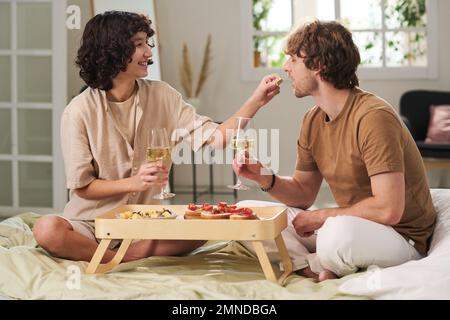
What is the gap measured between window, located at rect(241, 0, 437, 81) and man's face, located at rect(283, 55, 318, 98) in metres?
3.95

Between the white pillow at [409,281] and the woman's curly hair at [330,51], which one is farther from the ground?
the woman's curly hair at [330,51]

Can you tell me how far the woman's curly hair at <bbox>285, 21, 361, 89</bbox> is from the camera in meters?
2.58

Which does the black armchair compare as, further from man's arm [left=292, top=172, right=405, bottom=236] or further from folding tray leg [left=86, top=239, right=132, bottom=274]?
folding tray leg [left=86, top=239, right=132, bottom=274]

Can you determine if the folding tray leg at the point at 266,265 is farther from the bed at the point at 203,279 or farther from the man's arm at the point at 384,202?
the man's arm at the point at 384,202

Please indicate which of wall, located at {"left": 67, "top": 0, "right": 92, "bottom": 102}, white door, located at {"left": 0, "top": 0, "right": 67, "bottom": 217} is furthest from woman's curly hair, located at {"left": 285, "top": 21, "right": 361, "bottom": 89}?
wall, located at {"left": 67, "top": 0, "right": 92, "bottom": 102}

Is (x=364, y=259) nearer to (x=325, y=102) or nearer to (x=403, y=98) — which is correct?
(x=325, y=102)

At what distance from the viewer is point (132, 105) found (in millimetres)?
2934

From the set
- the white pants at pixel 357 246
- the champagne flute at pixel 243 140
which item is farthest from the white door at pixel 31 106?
the white pants at pixel 357 246

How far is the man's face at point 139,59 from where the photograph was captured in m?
2.90

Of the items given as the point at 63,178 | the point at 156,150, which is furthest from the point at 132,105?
the point at 63,178

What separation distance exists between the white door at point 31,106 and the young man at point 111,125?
2500 mm

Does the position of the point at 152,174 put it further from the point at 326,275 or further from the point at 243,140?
the point at 326,275

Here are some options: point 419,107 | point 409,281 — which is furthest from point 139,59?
point 419,107

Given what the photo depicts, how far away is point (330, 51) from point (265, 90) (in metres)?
0.34
